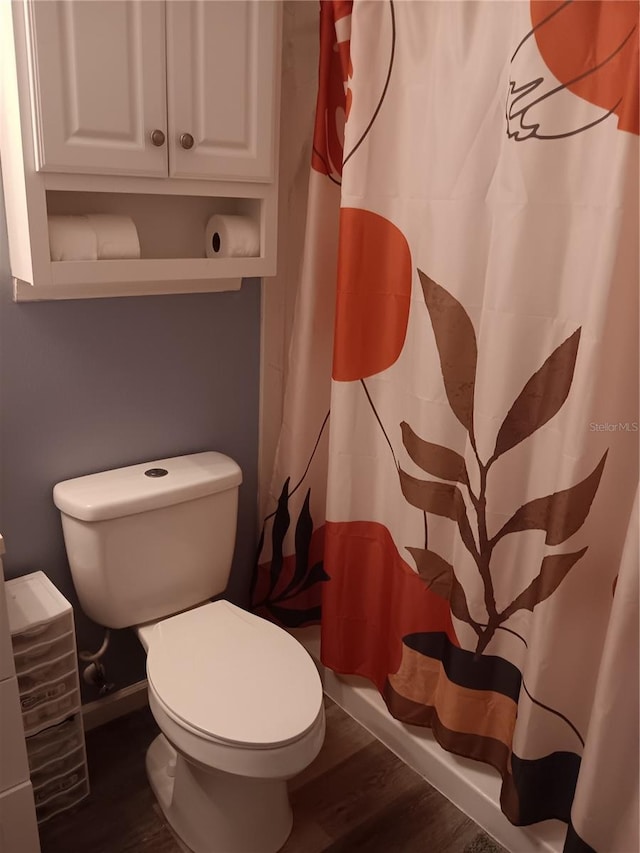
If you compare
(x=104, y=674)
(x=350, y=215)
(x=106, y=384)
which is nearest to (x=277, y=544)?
(x=104, y=674)

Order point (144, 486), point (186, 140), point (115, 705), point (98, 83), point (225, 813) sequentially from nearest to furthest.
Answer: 1. point (98, 83)
2. point (186, 140)
3. point (225, 813)
4. point (144, 486)
5. point (115, 705)

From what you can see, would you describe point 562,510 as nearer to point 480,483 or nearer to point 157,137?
point 480,483

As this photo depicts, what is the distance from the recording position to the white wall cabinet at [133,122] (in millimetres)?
1255

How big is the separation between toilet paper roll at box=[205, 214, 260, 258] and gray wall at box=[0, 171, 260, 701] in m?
0.19

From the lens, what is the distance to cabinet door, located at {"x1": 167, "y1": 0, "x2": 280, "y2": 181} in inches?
54.3

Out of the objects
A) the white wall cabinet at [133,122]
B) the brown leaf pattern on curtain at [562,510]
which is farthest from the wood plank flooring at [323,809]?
the white wall cabinet at [133,122]

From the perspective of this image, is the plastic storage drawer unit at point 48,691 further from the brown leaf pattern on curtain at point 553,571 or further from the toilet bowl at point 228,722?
the brown leaf pattern on curtain at point 553,571

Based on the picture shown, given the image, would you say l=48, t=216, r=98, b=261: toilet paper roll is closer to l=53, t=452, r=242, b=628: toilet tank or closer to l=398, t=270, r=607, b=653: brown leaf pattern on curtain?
l=53, t=452, r=242, b=628: toilet tank

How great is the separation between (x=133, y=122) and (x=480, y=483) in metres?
1.01

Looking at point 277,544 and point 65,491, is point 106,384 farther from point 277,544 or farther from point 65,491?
point 277,544

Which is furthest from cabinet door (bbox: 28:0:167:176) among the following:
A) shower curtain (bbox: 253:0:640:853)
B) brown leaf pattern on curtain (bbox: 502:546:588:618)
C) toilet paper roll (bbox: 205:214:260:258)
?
brown leaf pattern on curtain (bbox: 502:546:588:618)

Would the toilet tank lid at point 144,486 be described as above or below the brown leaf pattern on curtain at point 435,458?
below

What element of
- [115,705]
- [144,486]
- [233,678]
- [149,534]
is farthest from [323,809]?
[144,486]

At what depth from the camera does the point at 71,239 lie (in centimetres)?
137
